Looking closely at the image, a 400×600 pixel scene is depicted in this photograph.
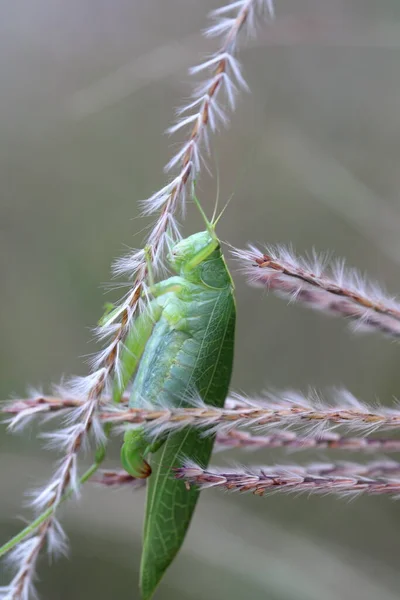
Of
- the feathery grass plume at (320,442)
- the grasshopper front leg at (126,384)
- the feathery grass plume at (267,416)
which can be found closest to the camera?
the feathery grass plume at (267,416)

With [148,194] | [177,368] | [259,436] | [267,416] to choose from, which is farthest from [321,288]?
[148,194]

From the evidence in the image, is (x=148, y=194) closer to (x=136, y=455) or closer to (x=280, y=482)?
(x=136, y=455)

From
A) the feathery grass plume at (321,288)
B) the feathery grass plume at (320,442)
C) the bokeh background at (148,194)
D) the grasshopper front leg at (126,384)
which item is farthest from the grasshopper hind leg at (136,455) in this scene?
the bokeh background at (148,194)

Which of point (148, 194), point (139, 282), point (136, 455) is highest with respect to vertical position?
point (148, 194)

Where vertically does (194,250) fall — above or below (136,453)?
above

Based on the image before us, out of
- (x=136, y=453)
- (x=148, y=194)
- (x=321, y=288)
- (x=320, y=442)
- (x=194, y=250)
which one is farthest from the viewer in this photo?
(x=148, y=194)

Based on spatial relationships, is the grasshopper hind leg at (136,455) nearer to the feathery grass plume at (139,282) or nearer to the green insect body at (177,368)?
the green insect body at (177,368)

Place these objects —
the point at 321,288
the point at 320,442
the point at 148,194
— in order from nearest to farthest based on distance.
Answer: the point at 321,288 → the point at 320,442 → the point at 148,194
